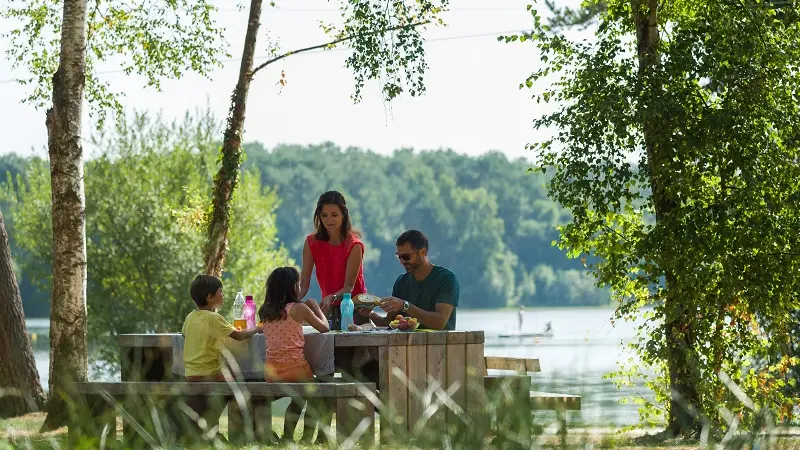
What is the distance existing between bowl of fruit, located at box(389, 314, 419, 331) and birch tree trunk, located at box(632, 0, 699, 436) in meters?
3.63

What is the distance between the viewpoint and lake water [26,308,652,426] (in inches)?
109

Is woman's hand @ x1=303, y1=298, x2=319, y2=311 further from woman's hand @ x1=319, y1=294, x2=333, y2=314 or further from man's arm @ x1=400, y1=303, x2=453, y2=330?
man's arm @ x1=400, y1=303, x2=453, y2=330

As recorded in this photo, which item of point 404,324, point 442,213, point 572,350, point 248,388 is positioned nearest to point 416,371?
point 404,324

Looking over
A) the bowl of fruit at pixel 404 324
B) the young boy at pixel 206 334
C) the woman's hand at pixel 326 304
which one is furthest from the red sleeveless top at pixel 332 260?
the young boy at pixel 206 334

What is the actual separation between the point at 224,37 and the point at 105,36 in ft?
3.75

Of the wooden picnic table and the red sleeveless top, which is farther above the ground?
the red sleeveless top

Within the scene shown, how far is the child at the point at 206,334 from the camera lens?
6.72m

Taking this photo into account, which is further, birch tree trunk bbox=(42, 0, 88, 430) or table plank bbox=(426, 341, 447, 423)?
birch tree trunk bbox=(42, 0, 88, 430)

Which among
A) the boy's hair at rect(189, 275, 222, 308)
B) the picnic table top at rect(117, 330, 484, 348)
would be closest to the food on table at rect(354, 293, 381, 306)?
the picnic table top at rect(117, 330, 484, 348)

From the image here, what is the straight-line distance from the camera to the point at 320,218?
7.21m

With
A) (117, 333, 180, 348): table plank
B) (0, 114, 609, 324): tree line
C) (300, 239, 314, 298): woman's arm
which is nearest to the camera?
(300, 239, 314, 298): woman's arm

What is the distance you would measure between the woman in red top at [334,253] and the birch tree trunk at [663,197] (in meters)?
3.34

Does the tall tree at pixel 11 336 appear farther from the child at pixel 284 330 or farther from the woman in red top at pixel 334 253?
the child at pixel 284 330

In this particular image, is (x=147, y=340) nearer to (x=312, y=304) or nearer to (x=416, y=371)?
(x=312, y=304)
